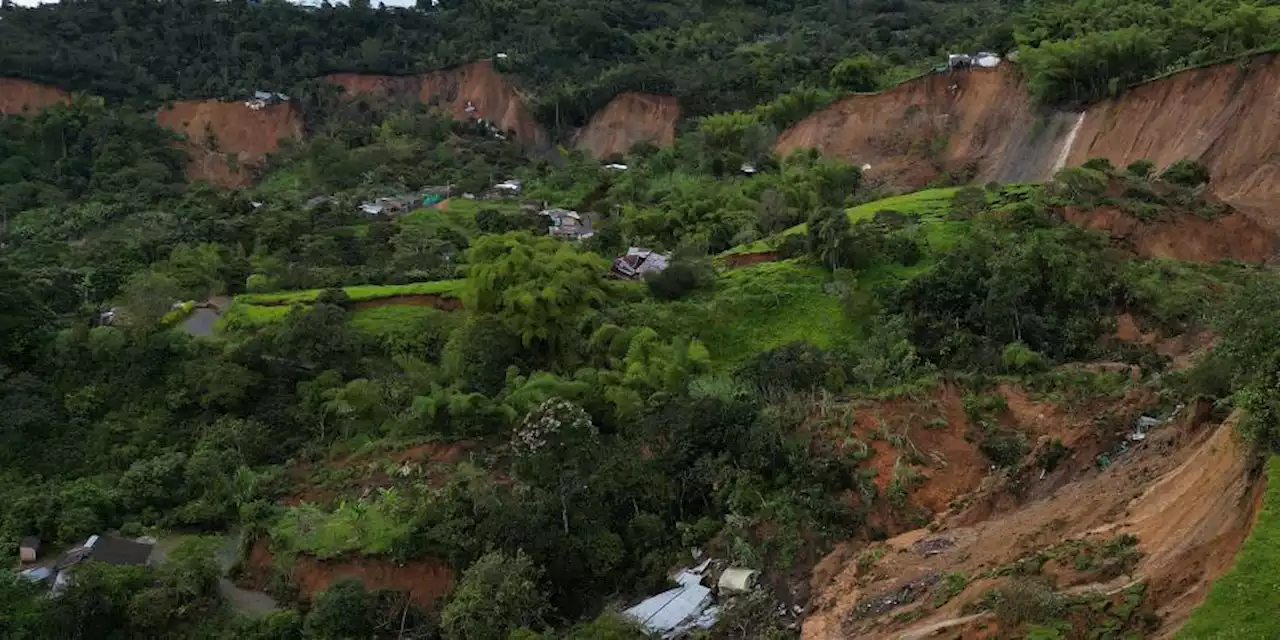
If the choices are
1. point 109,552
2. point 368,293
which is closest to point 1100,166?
point 368,293

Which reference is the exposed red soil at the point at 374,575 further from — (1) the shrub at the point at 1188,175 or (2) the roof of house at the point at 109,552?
(1) the shrub at the point at 1188,175

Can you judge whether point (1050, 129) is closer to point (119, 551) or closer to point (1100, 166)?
point (1100, 166)

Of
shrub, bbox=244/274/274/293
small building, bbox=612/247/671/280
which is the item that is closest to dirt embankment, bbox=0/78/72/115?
shrub, bbox=244/274/274/293

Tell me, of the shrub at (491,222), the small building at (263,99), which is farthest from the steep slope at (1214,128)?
the small building at (263,99)

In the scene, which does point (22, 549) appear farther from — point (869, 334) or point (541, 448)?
point (869, 334)

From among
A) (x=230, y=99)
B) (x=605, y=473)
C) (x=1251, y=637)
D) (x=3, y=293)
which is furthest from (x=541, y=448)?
(x=230, y=99)

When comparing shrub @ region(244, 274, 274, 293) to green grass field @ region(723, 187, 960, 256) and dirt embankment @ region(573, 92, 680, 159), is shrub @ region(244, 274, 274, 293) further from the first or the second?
dirt embankment @ region(573, 92, 680, 159)

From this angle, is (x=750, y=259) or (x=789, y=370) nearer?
(x=789, y=370)
